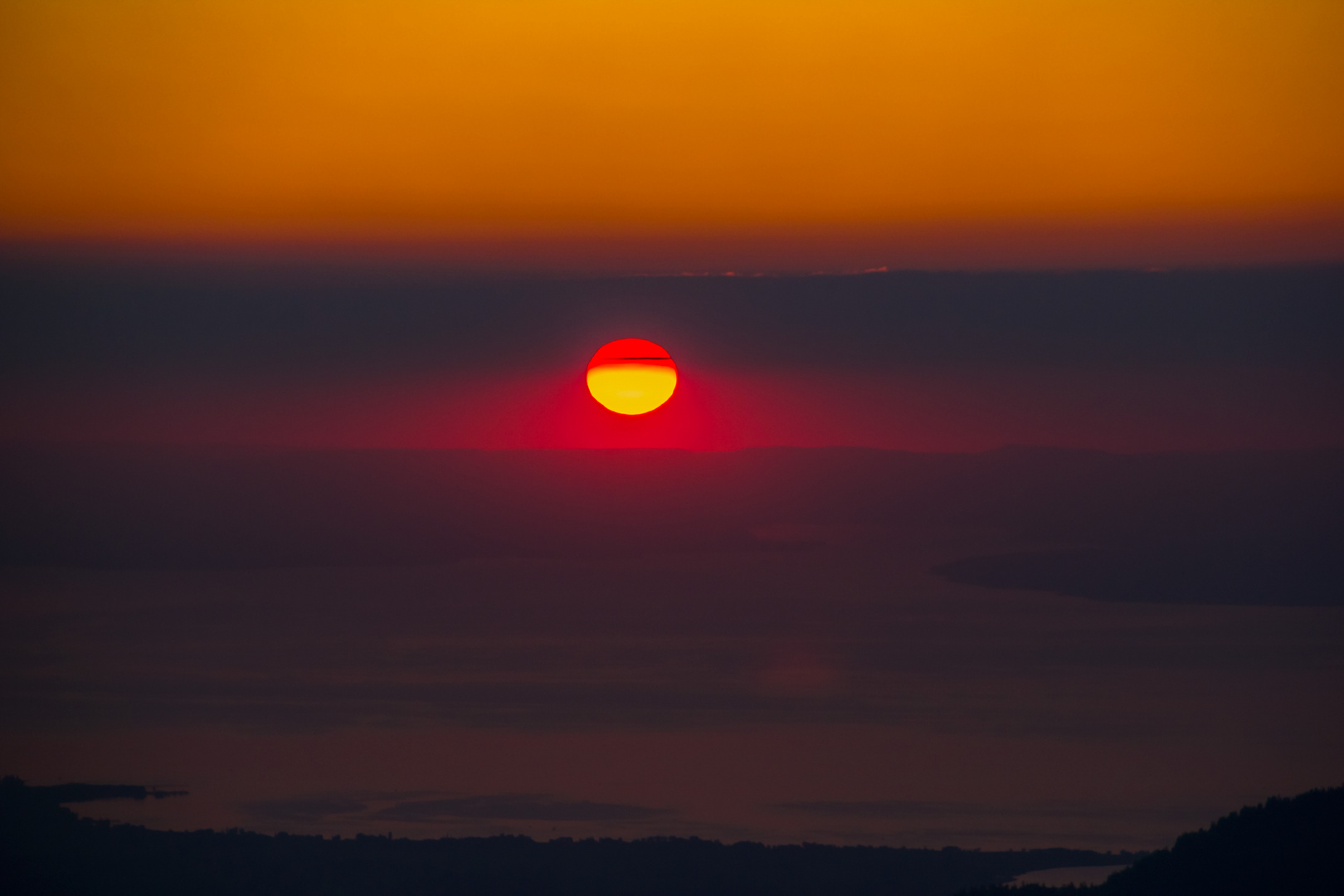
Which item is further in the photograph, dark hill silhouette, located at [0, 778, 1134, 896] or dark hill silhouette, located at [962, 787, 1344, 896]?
dark hill silhouette, located at [0, 778, 1134, 896]

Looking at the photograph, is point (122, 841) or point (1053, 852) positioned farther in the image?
point (122, 841)

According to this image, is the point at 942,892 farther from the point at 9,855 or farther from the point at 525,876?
the point at 9,855

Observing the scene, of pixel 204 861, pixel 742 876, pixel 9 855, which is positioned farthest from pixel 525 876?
pixel 9 855

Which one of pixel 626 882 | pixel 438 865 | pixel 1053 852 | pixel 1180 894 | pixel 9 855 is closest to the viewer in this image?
pixel 1053 852

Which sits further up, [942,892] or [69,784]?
[69,784]

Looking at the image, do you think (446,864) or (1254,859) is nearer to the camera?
(1254,859)
